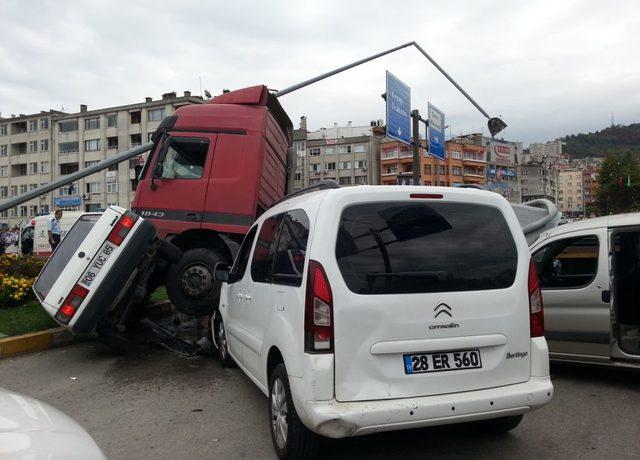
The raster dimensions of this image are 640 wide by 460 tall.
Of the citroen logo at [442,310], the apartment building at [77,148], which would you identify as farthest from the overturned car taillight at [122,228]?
the apartment building at [77,148]

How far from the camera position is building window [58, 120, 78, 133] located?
258 ft

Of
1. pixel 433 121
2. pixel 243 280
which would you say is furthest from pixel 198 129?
pixel 433 121

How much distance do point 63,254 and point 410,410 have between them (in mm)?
4802

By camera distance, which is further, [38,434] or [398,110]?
[398,110]

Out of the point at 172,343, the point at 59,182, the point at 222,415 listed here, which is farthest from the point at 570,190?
the point at 222,415

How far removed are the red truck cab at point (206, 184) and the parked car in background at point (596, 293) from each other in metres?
4.04

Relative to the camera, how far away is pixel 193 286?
7.18 meters

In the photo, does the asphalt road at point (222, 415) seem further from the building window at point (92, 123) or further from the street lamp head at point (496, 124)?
the building window at point (92, 123)

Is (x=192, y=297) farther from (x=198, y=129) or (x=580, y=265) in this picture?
(x=580, y=265)

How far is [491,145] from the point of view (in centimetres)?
2394

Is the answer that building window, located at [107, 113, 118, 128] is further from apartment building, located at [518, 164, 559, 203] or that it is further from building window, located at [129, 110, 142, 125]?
apartment building, located at [518, 164, 559, 203]

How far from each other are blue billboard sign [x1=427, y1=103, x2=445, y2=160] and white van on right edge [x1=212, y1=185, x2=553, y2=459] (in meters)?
15.1

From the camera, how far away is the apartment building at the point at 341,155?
9288 cm

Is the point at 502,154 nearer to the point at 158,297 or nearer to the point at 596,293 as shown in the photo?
the point at 158,297
